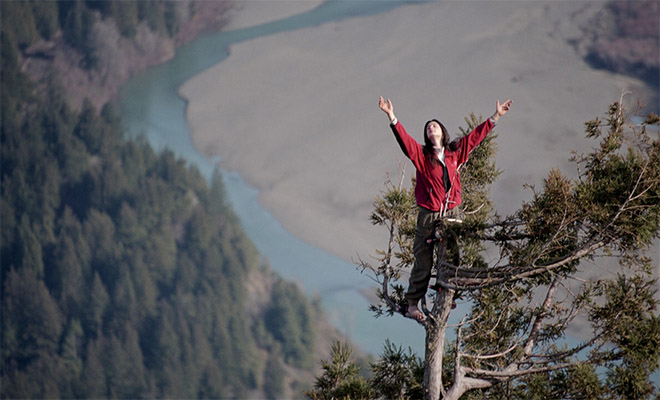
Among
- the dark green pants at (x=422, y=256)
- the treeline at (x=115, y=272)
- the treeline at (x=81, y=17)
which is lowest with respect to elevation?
the dark green pants at (x=422, y=256)

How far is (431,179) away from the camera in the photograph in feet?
23.7

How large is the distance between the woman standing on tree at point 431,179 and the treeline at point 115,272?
50.4 meters

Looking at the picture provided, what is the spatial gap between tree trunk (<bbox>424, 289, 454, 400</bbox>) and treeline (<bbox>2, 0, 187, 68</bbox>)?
5923cm

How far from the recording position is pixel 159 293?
197 feet

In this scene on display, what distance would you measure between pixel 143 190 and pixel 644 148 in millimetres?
59485

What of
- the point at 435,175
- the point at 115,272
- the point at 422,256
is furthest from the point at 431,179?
the point at 115,272

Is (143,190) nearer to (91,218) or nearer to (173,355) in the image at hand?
(91,218)

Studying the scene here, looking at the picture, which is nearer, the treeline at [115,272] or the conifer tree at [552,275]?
the conifer tree at [552,275]

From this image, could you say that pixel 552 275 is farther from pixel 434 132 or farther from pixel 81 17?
pixel 81 17

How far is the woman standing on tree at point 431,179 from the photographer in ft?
23.6

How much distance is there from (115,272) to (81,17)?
21067mm

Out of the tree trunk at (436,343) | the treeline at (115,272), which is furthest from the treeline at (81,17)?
the tree trunk at (436,343)

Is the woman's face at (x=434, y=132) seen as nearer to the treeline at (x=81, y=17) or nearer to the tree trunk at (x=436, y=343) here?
the tree trunk at (x=436, y=343)

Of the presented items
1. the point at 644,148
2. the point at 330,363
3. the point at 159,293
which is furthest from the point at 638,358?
the point at 159,293
